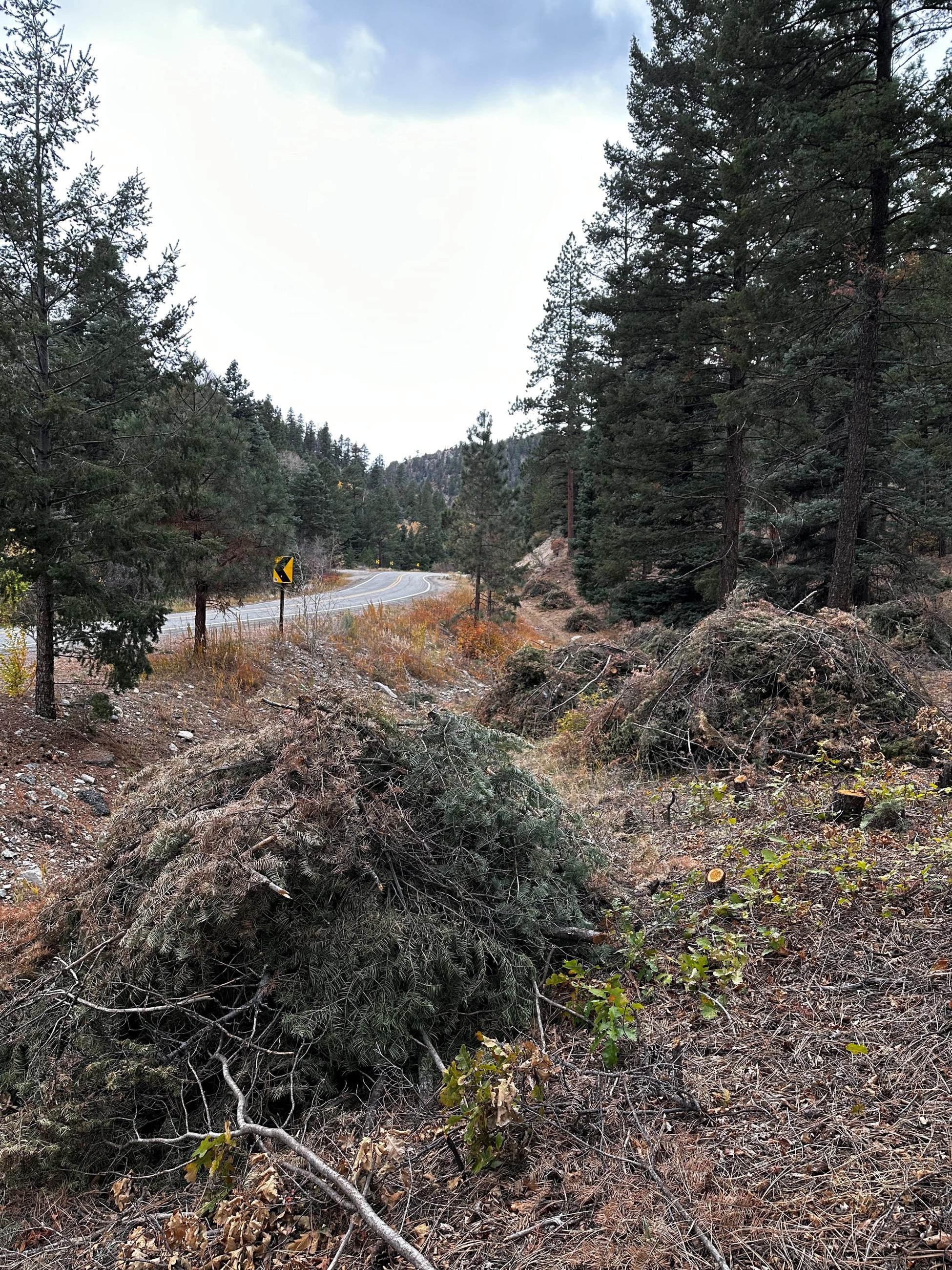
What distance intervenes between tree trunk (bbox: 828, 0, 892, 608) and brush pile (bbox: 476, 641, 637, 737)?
3.36m

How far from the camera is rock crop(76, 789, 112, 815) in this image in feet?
21.7

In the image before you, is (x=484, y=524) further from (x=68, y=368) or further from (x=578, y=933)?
(x=578, y=933)

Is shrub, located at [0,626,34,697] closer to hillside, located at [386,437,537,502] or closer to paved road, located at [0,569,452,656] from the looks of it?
paved road, located at [0,569,452,656]

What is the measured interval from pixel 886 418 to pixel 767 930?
1402 centimetres

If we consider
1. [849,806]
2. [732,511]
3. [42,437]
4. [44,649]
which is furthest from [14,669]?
[732,511]

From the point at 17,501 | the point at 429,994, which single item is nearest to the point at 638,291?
the point at 17,501

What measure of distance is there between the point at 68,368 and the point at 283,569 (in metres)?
5.38

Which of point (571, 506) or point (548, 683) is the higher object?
point (571, 506)

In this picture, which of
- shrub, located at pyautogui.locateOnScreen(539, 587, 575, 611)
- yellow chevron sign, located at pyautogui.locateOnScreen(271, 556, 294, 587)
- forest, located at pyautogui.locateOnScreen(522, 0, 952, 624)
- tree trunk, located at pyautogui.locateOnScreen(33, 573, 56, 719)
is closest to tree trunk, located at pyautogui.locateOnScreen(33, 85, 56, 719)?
tree trunk, located at pyautogui.locateOnScreen(33, 573, 56, 719)

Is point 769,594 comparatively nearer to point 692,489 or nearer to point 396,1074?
point 692,489

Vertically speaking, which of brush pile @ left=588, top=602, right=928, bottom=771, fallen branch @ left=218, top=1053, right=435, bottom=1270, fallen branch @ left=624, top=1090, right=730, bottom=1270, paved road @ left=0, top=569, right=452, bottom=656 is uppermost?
paved road @ left=0, top=569, right=452, bottom=656

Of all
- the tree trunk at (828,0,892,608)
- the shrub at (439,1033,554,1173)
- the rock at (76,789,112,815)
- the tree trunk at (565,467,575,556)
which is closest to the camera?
the shrub at (439,1033,554,1173)

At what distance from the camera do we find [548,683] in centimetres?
954

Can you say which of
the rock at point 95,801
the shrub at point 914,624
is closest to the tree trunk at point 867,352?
the shrub at point 914,624
